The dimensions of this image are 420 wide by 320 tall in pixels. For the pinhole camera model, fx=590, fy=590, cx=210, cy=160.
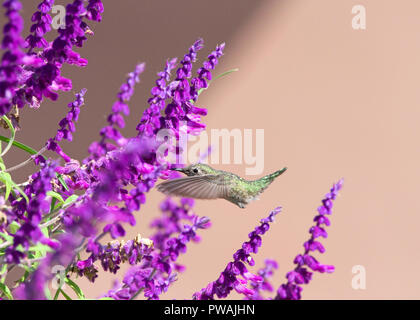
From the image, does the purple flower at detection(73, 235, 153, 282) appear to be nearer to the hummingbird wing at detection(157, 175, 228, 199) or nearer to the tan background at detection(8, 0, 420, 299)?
the hummingbird wing at detection(157, 175, 228, 199)

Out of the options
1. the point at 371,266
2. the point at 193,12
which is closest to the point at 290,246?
the point at 371,266

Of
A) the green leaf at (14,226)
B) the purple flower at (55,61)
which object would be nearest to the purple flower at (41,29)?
the purple flower at (55,61)

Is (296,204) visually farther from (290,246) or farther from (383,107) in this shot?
(383,107)

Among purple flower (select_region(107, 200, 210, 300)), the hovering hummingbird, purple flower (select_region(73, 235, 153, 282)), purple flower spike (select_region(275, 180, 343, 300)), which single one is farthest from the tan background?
purple flower spike (select_region(275, 180, 343, 300))

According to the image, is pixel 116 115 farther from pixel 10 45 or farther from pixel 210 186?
pixel 210 186

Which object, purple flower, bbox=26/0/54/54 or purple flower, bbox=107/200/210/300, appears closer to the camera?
purple flower, bbox=107/200/210/300

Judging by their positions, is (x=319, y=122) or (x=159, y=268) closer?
(x=159, y=268)

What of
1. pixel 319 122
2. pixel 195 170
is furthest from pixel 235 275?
pixel 319 122
